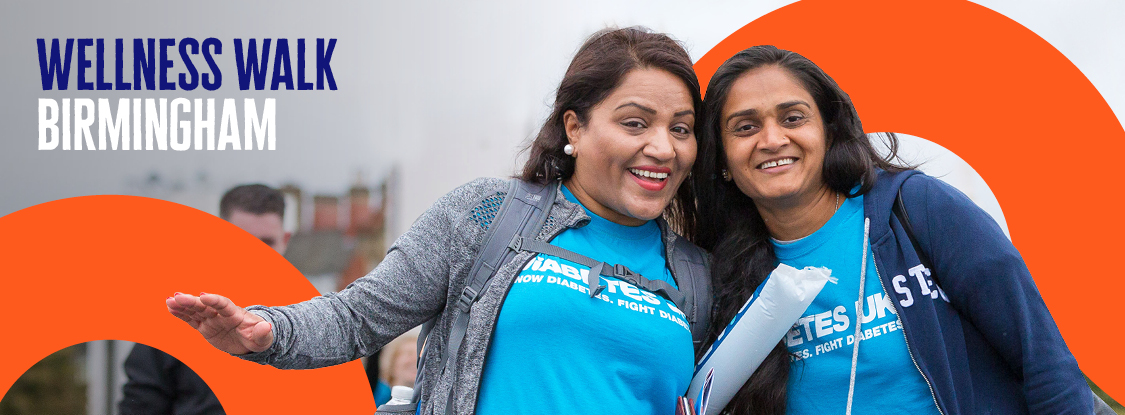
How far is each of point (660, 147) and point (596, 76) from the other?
290 millimetres

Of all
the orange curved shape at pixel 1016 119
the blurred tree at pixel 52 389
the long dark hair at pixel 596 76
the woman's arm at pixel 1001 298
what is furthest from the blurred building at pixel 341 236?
the woman's arm at pixel 1001 298

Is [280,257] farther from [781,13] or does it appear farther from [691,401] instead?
[781,13]

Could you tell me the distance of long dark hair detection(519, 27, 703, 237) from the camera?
231 centimetres

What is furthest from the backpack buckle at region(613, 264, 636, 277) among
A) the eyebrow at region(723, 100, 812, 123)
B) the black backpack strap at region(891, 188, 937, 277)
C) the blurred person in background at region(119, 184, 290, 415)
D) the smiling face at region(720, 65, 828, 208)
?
the blurred person in background at region(119, 184, 290, 415)

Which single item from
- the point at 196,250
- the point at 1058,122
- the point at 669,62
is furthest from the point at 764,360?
the point at 196,250

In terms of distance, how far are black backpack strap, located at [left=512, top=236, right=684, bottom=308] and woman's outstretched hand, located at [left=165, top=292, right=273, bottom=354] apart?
0.69 metres

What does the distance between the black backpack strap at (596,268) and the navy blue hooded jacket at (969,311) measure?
643 millimetres

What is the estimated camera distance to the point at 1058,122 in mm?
3479

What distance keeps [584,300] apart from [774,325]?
55 cm

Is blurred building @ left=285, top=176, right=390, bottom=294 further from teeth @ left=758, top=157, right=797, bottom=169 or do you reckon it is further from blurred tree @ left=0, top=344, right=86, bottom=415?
teeth @ left=758, top=157, right=797, bottom=169

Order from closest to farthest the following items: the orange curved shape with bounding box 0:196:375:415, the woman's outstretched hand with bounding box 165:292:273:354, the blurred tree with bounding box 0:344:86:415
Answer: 1. the woman's outstretched hand with bounding box 165:292:273:354
2. the orange curved shape with bounding box 0:196:375:415
3. the blurred tree with bounding box 0:344:86:415

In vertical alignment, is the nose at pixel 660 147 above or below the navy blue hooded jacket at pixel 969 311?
above

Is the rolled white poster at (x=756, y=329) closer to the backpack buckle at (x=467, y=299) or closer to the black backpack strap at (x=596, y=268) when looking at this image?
the black backpack strap at (x=596, y=268)

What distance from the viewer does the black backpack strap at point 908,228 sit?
86.3 inches
